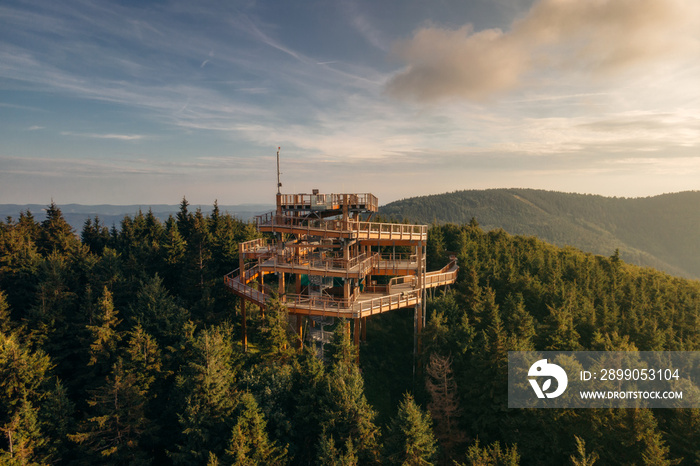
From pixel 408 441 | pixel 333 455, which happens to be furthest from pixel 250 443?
pixel 408 441

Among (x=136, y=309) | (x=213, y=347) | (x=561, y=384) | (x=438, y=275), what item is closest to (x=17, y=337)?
(x=136, y=309)

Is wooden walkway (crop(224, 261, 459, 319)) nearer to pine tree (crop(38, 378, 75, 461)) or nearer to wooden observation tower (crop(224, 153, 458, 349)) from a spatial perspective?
wooden observation tower (crop(224, 153, 458, 349))

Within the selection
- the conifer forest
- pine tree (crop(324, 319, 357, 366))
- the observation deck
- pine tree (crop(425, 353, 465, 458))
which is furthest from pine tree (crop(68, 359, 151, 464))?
pine tree (crop(425, 353, 465, 458))

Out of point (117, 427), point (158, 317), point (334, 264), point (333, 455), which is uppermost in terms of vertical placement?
point (334, 264)

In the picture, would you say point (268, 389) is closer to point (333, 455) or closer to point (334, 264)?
point (333, 455)

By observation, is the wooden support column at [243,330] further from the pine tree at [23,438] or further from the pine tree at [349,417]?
the pine tree at [349,417]

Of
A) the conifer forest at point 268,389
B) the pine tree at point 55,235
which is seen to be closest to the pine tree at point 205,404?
the conifer forest at point 268,389

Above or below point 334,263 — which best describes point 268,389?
below

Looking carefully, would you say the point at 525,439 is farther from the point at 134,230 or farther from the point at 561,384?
the point at 134,230
